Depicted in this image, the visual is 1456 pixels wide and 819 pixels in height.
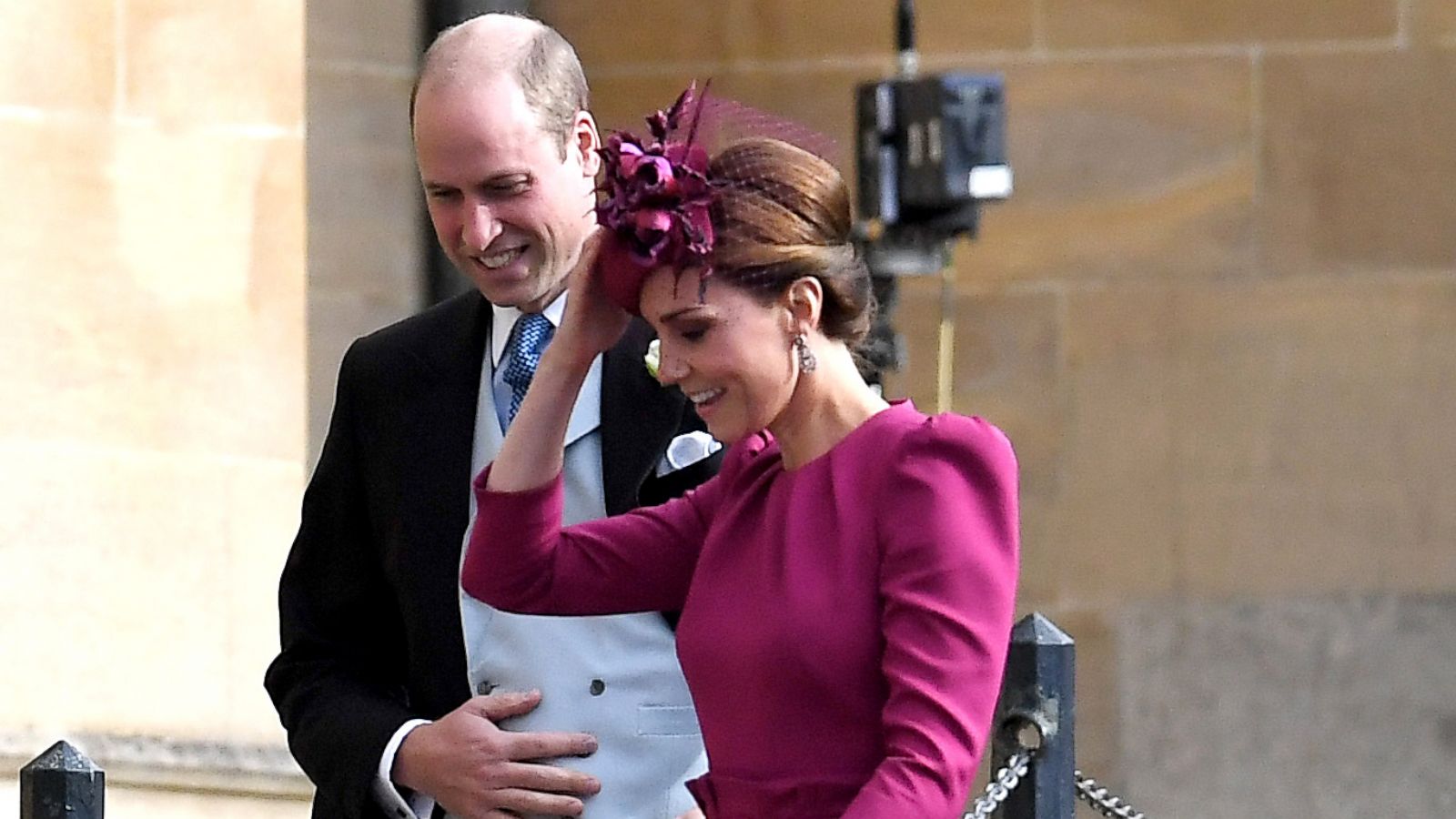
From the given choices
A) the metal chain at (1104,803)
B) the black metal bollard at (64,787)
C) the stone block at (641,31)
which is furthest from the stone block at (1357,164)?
the black metal bollard at (64,787)

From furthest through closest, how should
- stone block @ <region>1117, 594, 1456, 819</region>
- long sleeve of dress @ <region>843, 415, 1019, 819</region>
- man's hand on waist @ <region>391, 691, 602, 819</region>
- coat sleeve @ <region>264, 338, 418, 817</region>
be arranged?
stone block @ <region>1117, 594, 1456, 819</region>, coat sleeve @ <region>264, 338, 418, 817</region>, man's hand on waist @ <region>391, 691, 602, 819</region>, long sleeve of dress @ <region>843, 415, 1019, 819</region>

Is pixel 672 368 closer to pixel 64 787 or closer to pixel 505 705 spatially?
pixel 505 705

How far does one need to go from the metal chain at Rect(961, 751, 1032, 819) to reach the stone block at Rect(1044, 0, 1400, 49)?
3504 millimetres

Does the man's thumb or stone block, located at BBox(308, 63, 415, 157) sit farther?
stone block, located at BBox(308, 63, 415, 157)

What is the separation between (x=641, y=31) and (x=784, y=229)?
3983 millimetres

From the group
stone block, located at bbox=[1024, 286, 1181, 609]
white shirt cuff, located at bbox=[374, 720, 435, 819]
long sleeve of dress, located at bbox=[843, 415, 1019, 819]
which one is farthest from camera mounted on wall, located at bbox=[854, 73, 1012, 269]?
long sleeve of dress, located at bbox=[843, 415, 1019, 819]

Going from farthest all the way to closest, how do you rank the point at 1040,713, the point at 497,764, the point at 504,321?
the point at 504,321
the point at 1040,713
the point at 497,764

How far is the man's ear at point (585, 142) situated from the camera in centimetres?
266

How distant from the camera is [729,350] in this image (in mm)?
2182

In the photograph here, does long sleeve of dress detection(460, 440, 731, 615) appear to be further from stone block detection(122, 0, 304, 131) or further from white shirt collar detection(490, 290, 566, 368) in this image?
stone block detection(122, 0, 304, 131)

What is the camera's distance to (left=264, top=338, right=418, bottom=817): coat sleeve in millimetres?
2764

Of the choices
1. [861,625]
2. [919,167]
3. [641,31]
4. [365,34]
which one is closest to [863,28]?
[641,31]

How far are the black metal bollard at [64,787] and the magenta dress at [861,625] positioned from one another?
Answer: 53cm

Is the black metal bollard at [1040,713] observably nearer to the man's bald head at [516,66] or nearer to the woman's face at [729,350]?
the woman's face at [729,350]
